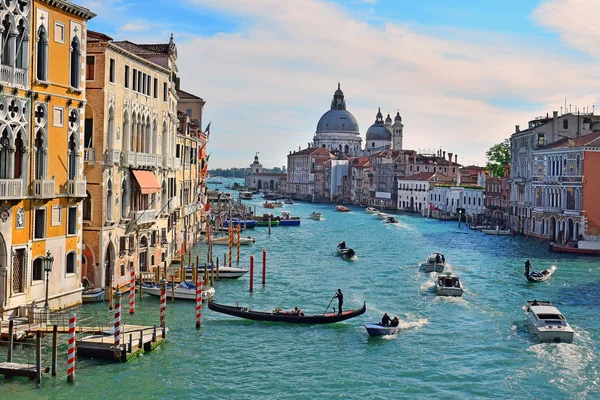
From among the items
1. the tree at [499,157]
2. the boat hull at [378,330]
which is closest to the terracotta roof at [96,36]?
the boat hull at [378,330]

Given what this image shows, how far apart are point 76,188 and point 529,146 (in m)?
33.8

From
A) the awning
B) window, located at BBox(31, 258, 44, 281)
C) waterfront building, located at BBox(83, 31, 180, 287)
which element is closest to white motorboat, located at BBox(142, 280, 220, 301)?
waterfront building, located at BBox(83, 31, 180, 287)

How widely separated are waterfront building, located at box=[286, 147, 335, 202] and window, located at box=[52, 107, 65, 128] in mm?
88836

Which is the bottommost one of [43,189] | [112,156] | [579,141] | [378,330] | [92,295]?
[378,330]

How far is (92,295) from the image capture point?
18656mm

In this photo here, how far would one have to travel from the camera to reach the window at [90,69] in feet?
63.1

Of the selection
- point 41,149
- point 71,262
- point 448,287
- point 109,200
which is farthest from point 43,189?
point 448,287

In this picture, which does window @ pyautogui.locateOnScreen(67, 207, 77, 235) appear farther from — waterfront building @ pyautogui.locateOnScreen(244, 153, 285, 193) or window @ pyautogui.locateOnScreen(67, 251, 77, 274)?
waterfront building @ pyautogui.locateOnScreen(244, 153, 285, 193)

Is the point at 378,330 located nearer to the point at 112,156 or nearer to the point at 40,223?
the point at 40,223

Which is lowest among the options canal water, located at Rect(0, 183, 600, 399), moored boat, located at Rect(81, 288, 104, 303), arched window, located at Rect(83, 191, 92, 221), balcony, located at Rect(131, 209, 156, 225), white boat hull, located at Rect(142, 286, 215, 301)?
canal water, located at Rect(0, 183, 600, 399)

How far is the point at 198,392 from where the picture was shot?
13.2 m

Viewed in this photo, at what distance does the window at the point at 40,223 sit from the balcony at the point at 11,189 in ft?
2.98

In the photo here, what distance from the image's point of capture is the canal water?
1345 centimetres

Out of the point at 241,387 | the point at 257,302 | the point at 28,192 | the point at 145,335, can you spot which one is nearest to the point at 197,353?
the point at 145,335
